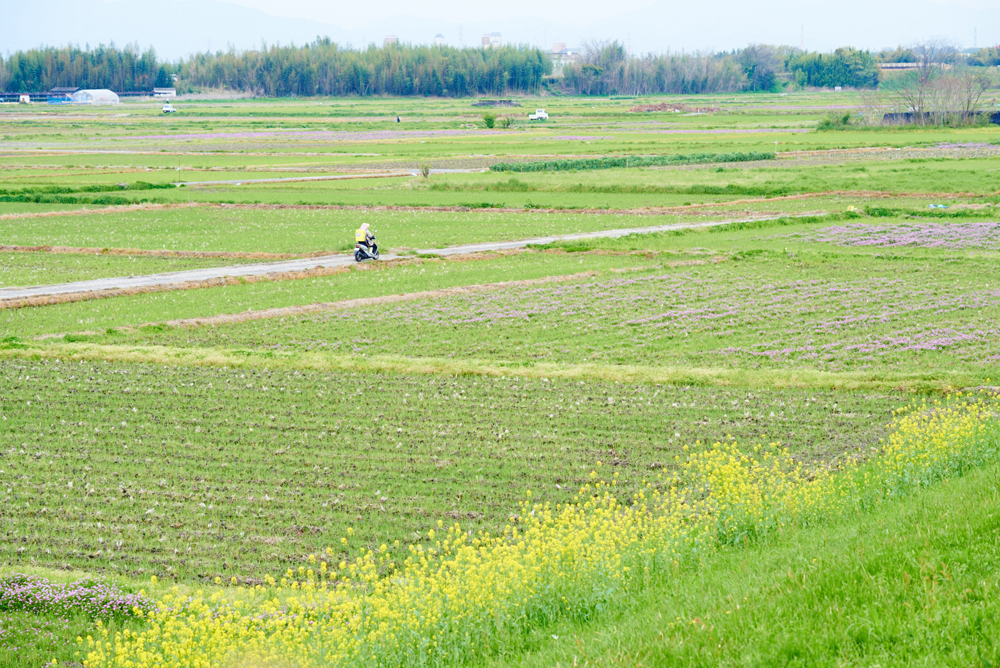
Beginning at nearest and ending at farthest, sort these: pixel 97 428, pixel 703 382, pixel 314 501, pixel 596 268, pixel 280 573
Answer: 1. pixel 280 573
2. pixel 314 501
3. pixel 97 428
4. pixel 703 382
5. pixel 596 268

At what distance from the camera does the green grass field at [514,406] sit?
329 inches

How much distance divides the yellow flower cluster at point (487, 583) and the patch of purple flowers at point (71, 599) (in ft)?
1.30

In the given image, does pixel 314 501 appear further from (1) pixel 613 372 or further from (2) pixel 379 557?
(1) pixel 613 372

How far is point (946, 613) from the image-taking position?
23.7 ft

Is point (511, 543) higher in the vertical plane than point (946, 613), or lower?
lower

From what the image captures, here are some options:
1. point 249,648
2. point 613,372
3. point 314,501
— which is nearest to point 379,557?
point 314,501

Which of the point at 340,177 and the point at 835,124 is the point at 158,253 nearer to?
the point at 340,177

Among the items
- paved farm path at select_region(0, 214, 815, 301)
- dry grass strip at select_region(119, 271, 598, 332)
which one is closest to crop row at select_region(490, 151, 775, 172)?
paved farm path at select_region(0, 214, 815, 301)

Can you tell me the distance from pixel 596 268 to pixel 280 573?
1039 inches

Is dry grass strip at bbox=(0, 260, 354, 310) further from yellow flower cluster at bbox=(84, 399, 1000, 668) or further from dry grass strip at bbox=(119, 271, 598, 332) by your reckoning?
yellow flower cluster at bbox=(84, 399, 1000, 668)

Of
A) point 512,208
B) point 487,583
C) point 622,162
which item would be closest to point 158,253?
point 512,208

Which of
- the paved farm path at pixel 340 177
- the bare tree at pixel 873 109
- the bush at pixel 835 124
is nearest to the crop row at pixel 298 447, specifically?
the paved farm path at pixel 340 177

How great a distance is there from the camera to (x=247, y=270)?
120 ft

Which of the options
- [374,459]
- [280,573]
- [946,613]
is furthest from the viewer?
[374,459]
